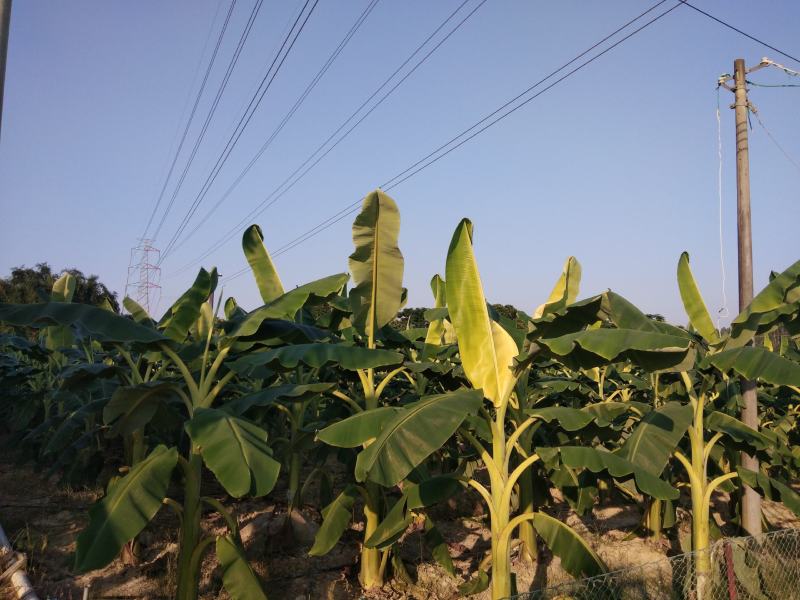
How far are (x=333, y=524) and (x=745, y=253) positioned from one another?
19.5ft

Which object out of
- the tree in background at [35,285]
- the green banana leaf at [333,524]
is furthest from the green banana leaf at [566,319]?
the tree in background at [35,285]

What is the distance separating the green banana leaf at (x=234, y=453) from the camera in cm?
391

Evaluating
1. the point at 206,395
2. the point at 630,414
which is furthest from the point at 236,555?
the point at 630,414

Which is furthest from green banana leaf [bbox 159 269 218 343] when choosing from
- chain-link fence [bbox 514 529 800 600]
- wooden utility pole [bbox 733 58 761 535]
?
wooden utility pole [bbox 733 58 761 535]

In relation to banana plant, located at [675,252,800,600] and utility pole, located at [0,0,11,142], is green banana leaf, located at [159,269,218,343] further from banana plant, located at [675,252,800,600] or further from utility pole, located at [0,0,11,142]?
banana plant, located at [675,252,800,600]

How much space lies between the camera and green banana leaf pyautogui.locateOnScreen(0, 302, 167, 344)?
198 inches

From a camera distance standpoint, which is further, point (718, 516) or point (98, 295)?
point (98, 295)

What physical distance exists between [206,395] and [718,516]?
343 inches

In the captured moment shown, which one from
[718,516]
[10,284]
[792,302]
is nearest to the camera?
[792,302]

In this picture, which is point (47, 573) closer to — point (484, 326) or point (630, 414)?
point (484, 326)

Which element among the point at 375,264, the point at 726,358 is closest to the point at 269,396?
the point at 375,264

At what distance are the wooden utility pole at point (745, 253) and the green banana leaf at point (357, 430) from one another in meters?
4.54

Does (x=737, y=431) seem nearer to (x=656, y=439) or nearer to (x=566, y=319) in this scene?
(x=656, y=439)

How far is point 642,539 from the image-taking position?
8.72 meters
